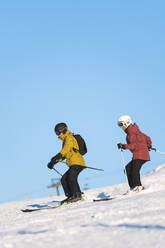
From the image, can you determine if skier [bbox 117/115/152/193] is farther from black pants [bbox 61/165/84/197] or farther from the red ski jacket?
black pants [bbox 61/165/84/197]

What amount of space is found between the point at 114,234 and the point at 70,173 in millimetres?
5276

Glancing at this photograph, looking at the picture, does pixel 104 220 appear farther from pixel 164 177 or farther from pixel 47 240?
pixel 164 177

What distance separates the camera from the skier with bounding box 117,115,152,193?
8359 mm

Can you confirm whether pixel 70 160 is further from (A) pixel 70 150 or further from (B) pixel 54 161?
(B) pixel 54 161

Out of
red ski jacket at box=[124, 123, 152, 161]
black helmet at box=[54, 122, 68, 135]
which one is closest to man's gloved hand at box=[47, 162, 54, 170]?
black helmet at box=[54, 122, 68, 135]

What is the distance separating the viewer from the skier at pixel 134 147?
8.36 meters

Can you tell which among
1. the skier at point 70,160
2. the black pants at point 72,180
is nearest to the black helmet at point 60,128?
the skier at point 70,160

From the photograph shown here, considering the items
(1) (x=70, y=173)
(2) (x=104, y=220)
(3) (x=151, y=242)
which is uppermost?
(1) (x=70, y=173)

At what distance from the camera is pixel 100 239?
3.14 meters

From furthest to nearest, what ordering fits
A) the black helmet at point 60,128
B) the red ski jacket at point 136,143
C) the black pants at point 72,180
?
1. the black helmet at point 60,128
2. the black pants at point 72,180
3. the red ski jacket at point 136,143

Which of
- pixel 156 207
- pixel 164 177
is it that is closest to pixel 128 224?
pixel 156 207

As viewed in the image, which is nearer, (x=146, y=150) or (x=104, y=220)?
(x=104, y=220)

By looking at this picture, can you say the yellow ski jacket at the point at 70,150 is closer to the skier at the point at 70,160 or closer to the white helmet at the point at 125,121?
the skier at the point at 70,160

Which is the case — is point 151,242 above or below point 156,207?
below
